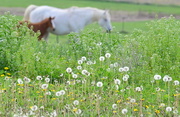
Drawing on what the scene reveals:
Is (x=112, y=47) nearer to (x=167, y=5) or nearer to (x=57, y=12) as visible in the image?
(x=57, y=12)

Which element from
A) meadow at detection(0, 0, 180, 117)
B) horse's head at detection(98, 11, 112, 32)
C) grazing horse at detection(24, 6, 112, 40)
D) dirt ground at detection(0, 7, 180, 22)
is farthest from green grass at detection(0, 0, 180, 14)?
meadow at detection(0, 0, 180, 117)

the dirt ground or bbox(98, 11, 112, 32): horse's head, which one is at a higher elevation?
bbox(98, 11, 112, 32): horse's head

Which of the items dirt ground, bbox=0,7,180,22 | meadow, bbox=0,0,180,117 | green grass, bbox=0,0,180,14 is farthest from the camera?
green grass, bbox=0,0,180,14

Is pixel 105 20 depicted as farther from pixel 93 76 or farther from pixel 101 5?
pixel 101 5

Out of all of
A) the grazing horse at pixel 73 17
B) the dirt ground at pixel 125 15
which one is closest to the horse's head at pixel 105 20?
the grazing horse at pixel 73 17

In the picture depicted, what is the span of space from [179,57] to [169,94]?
971 mm

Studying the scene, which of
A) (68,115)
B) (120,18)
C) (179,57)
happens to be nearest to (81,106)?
(68,115)

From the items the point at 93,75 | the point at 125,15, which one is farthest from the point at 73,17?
the point at 125,15

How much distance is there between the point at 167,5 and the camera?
125 ft

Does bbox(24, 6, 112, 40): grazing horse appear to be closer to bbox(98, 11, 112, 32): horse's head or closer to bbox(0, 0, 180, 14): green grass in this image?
bbox(98, 11, 112, 32): horse's head

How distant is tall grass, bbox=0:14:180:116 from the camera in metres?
6.30

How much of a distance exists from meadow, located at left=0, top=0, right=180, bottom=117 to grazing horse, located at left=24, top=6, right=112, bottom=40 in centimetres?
687

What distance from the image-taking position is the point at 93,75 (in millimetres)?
7055

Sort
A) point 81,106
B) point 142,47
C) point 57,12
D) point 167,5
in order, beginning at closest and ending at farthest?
point 81,106
point 142,47
point 57,12
point 167,5
